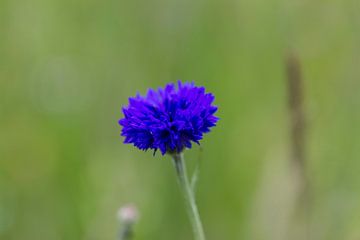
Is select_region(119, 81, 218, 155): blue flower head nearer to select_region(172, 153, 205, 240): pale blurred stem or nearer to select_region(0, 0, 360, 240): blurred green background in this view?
select_region(172, 153, 205, 240): pale blurred stem

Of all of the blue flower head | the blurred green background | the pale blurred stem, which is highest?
the blurred green background

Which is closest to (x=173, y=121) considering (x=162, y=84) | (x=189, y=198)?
(x=189, y=198)

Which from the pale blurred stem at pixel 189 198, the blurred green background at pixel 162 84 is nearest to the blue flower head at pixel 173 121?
the pale blurred stem at pixel 189 198

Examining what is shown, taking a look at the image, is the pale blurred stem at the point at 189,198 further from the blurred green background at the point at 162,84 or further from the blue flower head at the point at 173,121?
the blurred green background at the point at 162,84

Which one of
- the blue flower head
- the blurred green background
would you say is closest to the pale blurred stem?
the blue flower head

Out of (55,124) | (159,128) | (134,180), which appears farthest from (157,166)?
(159,128)
